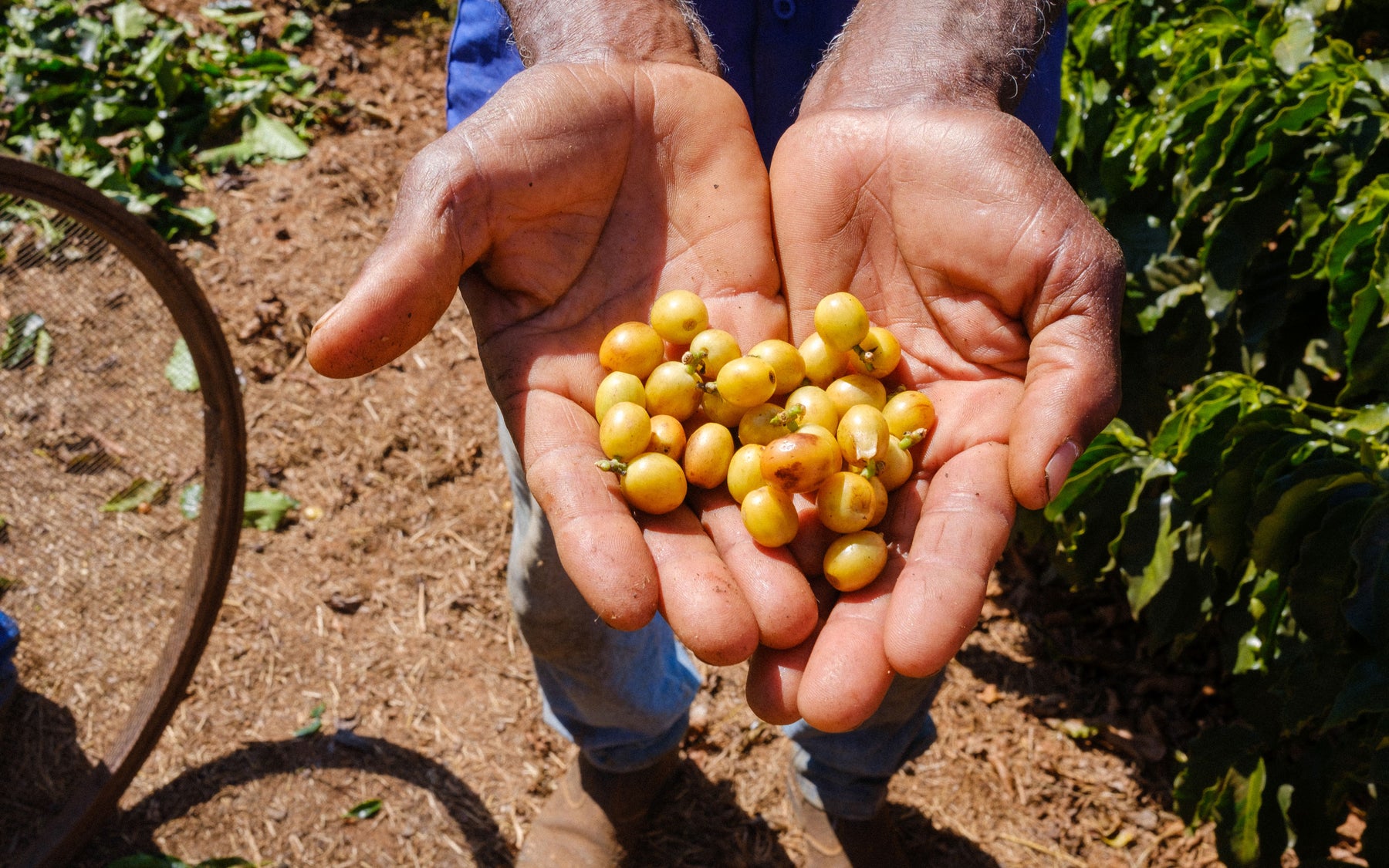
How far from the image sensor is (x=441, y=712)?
3.72m

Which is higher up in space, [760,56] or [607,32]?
[607,32]

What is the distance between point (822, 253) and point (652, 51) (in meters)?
0.70

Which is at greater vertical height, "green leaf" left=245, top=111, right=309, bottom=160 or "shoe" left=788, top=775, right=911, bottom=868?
"green leaf" left=245, top=111, right=309, bottom=160

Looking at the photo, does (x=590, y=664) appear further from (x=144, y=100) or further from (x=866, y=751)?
(x=144, y=100)

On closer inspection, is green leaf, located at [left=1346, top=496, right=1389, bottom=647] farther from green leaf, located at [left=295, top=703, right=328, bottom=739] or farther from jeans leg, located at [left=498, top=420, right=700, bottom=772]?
green leaf, located at [left=295, top=703, right=328, bottom=739]

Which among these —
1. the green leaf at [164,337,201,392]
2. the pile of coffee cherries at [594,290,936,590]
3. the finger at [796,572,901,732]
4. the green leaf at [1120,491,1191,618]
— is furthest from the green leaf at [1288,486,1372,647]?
the green leaf at [164,337,201,392]

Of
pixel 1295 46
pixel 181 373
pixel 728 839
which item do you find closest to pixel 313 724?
pixel 728 839

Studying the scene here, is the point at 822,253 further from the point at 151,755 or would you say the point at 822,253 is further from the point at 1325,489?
the point at 151,755

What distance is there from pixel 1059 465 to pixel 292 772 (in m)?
2.78

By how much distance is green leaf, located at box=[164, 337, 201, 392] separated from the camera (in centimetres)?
454

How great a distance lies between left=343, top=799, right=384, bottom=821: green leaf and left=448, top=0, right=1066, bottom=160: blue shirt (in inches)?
87.6

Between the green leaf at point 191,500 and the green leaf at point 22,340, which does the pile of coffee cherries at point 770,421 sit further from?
the green leaf at point 22,340

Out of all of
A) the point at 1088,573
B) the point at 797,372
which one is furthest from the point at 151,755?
the point at 1088,573

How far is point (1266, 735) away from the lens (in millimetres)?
3094
